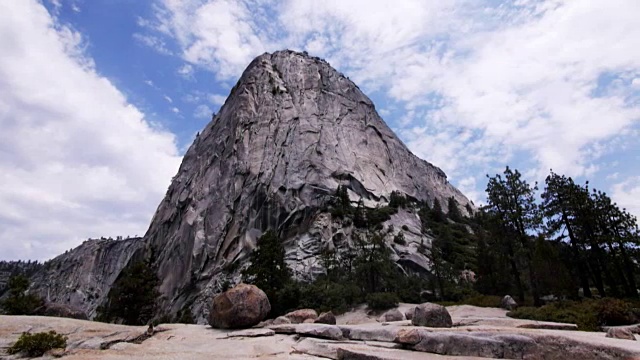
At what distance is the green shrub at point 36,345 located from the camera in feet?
45.7

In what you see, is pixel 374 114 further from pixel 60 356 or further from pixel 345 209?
pixel 60 356

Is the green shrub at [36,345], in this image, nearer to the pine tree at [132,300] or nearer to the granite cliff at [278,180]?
the pine tree at [132,300]

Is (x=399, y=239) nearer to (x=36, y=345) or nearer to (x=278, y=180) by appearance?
(x=278, y=180)

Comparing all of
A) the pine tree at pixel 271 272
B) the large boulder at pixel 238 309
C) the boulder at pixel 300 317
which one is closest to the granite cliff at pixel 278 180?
the pine tree at pixel 271 272

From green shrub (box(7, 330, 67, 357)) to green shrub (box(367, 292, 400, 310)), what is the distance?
84.8ft

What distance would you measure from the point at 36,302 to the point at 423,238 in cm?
5299

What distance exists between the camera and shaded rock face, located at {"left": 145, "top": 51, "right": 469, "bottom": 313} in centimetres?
6297

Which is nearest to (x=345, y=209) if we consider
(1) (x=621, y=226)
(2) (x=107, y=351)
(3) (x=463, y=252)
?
(3) (x=463, y=252)

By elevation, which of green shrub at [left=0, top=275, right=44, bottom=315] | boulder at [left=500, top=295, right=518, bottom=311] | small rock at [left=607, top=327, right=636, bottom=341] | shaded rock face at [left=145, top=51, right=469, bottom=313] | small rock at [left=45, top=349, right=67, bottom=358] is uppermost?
shaded rock face at [left=145, top=51, right=469, bottom=313]

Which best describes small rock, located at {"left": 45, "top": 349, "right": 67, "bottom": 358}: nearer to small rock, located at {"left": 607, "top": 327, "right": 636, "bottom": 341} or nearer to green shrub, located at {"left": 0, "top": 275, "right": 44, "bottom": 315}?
small rock, located at {"left": 607, "top": 327, "right": 636, "bottom": 341}

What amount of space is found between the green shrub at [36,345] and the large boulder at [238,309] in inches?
274

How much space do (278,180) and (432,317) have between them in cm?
5603

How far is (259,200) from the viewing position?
68.8 metres

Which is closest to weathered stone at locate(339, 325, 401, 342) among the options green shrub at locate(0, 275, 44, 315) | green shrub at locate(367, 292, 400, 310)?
green shrub at locate(367, 292, 400, 310)
